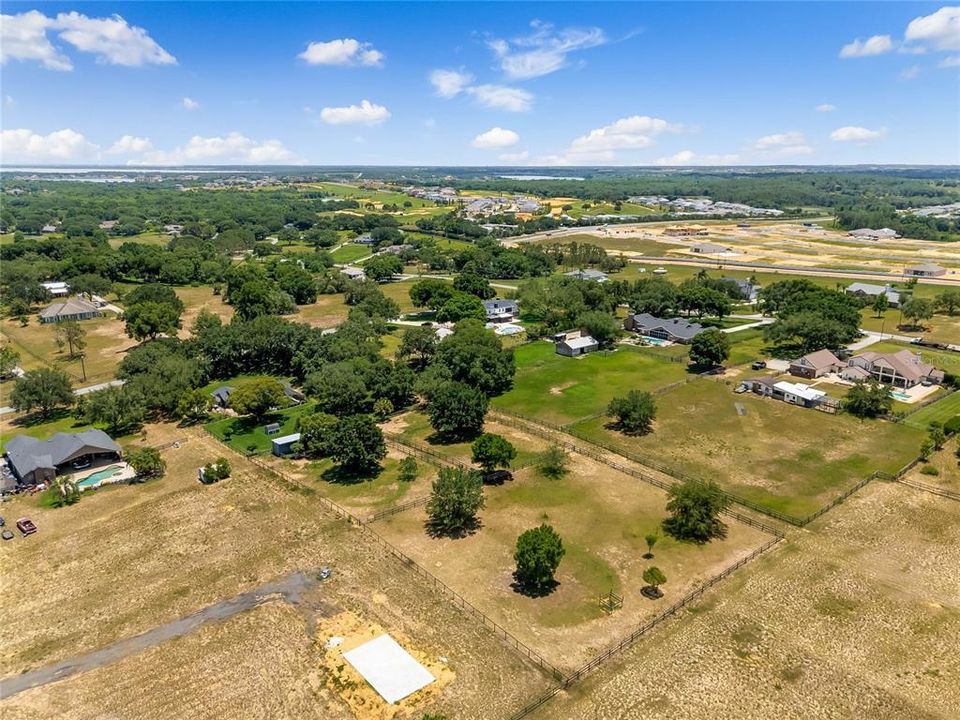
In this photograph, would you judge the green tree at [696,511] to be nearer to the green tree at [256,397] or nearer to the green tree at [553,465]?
the green tree at [553,465]

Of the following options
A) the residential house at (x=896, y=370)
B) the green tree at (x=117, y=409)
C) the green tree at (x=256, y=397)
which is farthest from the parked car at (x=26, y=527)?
the residential house at (x=896, y=370)

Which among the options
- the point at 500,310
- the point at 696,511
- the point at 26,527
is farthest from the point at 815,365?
the point at 26,527

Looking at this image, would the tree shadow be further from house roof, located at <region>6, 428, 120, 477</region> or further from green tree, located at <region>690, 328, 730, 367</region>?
green tree, located at <region>690, 328, 730, 367</region>

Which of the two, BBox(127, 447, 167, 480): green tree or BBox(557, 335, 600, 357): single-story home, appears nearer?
BBox(127, 447, 167, 480): green tree

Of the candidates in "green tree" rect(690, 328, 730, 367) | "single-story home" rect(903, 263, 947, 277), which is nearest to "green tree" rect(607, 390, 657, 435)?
"green tree" rect(690, 328, 730, 367)

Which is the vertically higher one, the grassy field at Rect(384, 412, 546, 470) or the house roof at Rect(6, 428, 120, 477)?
the house roof at Rect(6, 428, 120, 477)

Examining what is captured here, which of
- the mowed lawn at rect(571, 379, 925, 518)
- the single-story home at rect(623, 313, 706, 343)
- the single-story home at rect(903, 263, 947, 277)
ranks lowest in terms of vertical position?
the mowed lawn at rect(571, 379, 925, 518)

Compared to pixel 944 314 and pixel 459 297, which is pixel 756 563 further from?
pixel 944 314
